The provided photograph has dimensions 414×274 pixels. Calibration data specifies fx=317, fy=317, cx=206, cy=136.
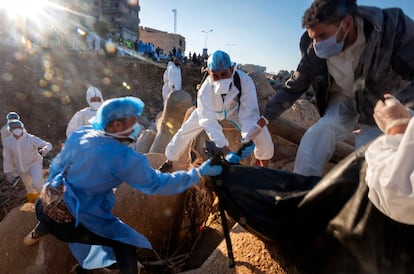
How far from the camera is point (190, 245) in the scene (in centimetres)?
393

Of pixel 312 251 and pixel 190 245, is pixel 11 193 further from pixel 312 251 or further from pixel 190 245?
pixel 312 251

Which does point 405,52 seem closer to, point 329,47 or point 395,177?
point 329,47

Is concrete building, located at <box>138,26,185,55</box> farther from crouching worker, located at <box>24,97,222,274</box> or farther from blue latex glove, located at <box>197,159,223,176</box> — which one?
blue latex glove, located at <box>197,159,223,176</box>

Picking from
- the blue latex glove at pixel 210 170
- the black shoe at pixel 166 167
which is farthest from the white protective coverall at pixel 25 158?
the blue latex glove at pixel 210 170

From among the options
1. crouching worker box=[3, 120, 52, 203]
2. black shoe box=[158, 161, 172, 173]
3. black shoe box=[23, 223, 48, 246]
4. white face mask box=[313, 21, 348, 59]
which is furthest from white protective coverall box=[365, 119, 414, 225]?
crouching worker box=[3, 120, 52, 203]

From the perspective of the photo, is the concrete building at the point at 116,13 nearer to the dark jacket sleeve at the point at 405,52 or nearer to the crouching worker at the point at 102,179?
the crouching worker at the point at 102,179

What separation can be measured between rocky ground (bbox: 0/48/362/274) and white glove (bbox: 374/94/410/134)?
2757 millimetres

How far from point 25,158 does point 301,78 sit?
5214 millimetres

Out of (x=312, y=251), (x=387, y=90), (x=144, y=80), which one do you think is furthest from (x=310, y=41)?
(x=144, y=80)

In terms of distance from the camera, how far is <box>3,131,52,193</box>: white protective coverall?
5727mm

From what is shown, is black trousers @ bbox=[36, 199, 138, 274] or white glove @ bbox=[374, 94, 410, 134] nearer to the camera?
white glove @ bbox=[374, 94, 410, 134]

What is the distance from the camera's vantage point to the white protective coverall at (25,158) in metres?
5.73

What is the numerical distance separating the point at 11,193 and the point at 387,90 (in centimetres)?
784

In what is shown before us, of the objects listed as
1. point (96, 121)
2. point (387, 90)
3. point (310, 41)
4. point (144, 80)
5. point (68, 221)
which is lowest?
point (144, 80)
